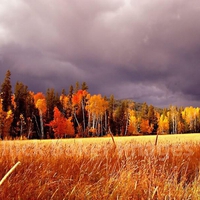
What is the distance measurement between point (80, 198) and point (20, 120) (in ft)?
168

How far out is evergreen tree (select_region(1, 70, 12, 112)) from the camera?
48312 mm

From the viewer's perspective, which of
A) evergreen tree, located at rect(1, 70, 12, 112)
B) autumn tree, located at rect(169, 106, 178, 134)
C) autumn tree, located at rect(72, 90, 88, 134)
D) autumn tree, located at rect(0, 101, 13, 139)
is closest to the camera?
autumn tree, located at rect(0, 101, 13, 139)

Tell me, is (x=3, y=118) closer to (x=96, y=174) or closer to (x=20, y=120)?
(x=20, y=120)

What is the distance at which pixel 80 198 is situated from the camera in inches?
130

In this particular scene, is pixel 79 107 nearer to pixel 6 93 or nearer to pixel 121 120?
pixel 121 120

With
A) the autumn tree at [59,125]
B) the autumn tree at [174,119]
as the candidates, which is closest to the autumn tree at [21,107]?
the autumn tree at [59,125]

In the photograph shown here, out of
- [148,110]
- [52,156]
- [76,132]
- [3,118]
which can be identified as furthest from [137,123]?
[52,156]

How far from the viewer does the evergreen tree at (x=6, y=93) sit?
48.3 m

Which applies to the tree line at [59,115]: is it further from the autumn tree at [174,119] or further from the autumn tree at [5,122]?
the autumn tree at [174,119]

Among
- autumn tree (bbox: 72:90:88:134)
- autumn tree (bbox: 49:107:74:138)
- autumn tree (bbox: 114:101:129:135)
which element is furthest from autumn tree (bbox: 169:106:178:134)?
autumn tree (bbox: 49:107:74:138)

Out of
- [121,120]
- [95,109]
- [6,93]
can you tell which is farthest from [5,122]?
[121,120]

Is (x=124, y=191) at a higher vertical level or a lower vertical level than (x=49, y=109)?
lower

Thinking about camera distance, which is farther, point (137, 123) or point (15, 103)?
point (137, 123)

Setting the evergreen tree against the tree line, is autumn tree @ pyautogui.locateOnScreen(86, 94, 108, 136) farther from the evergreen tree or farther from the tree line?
the evergreen tree
